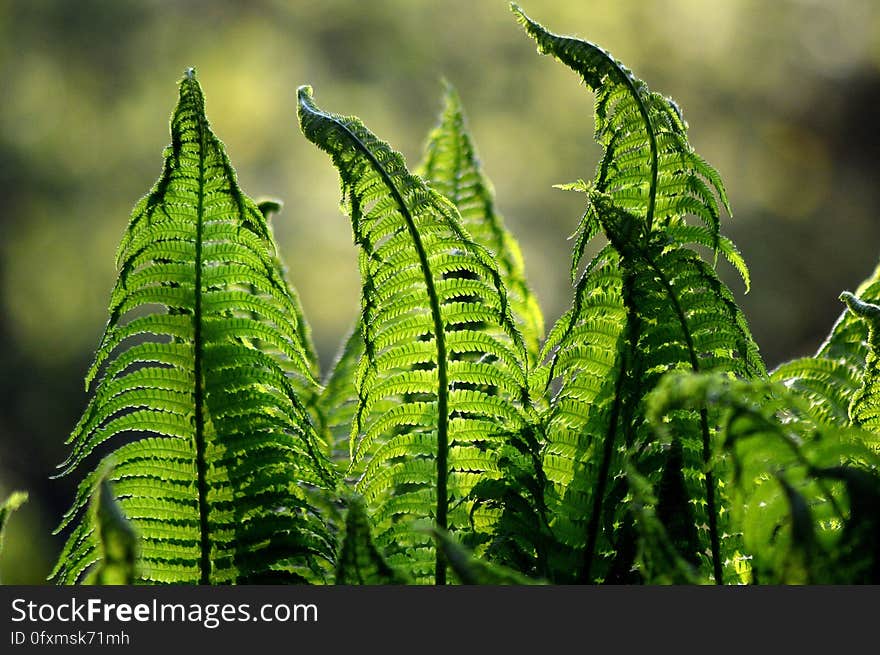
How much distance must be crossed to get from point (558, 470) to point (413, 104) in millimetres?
7895

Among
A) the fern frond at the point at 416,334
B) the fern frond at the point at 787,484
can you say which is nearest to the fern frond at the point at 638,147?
the fern frond at the point at 416,334

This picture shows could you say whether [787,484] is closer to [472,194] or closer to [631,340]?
[631,340]

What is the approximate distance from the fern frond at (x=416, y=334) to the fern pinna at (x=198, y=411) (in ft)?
0.22

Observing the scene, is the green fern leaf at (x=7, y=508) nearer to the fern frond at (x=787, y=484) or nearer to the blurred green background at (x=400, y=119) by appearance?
the fern frond at (x=787, y=484)

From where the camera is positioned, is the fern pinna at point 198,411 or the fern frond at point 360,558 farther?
the fern pinna at point 198,411

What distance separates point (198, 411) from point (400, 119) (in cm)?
778

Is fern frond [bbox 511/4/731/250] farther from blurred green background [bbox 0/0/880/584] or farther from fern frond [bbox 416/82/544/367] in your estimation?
blurred green background [bbox 0/0/880/584]

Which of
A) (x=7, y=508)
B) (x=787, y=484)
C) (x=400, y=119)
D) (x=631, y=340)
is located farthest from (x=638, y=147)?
(x=400, y=119)

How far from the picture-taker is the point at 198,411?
719 mm

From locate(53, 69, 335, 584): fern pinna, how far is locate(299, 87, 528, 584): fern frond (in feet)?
0.22

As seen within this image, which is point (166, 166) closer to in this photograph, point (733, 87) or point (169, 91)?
point (169, 91)

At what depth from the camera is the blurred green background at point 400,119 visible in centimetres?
778

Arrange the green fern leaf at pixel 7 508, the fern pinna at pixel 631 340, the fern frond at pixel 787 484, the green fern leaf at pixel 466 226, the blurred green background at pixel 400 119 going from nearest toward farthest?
1. the fern frond at pixel 787 484
2. the green fern leaf at pixel 7 508
3. the fern pinna at pixel 631 340
4. the green fern leaf at pixel 466 226
5. the blurred green background at pixel 400 119

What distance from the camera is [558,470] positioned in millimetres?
755
